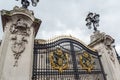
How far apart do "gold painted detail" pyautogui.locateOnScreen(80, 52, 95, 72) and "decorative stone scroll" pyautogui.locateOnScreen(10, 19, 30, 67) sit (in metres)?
3.60

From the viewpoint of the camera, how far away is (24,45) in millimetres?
7699

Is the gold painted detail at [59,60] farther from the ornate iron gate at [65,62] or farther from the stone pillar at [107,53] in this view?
the stone pillar at [107,53]

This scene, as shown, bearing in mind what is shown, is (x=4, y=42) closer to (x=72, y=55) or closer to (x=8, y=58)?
(x=8, y=58)

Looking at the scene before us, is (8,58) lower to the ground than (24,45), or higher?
lower

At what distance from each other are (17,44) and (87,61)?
4.30 metres

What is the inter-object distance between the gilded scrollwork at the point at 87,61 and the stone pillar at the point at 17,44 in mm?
3175

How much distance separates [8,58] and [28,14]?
2504 mm

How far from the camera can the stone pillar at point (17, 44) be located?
22.6 feet

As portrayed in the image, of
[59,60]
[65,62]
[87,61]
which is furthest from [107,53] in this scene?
[59,60]

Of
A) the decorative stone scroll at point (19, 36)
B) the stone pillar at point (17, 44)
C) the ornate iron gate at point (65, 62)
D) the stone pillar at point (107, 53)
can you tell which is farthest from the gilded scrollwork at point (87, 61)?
the decorative stone scroll at point (19, 36)

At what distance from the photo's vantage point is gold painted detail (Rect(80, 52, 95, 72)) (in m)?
9.51

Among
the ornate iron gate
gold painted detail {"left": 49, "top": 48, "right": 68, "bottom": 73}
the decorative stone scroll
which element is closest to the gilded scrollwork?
the ornate iron gate

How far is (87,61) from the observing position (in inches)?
386

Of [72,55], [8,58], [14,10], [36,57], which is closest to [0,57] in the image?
[8,58]
